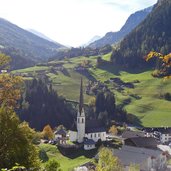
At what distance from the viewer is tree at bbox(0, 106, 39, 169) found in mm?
29859

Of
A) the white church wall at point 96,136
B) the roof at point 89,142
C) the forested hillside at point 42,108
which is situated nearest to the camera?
the roof at point 89,142

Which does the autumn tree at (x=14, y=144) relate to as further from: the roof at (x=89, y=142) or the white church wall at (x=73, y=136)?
the white church wall at (x=73, y=136)

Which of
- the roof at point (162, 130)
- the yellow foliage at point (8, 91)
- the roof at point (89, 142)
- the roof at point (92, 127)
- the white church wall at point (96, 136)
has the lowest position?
the roof at point (89, 142)

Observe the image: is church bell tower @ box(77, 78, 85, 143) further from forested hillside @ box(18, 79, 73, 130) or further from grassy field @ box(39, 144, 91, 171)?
forested hillside @ box(18, 79, 73, 130)

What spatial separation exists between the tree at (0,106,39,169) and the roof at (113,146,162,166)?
175ft

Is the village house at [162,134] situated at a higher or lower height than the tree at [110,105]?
lower

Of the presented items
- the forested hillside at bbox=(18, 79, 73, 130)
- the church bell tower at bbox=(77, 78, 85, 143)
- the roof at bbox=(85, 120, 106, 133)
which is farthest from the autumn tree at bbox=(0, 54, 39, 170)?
the forested hillside at bbox=(18, 79, 73, 130)

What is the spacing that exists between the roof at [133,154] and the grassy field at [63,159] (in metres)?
12.2

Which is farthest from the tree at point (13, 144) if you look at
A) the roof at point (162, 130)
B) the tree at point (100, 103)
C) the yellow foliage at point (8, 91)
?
the tree at point (100, 103)

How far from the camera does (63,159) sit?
109 m

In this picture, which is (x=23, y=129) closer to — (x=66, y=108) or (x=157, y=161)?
(x=157, y=161)

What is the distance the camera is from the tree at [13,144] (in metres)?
29.9

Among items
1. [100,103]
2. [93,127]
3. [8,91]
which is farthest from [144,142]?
[100,103]

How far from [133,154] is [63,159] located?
2571cm
